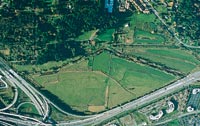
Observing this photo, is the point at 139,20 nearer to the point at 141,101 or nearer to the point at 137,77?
the point at 137,77

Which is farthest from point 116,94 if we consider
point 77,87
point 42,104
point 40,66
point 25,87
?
point 25,87

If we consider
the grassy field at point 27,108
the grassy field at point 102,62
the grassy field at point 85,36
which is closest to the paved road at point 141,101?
the grassy field at point 27,108

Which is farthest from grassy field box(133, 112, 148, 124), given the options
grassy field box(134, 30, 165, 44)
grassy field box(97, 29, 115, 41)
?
grassy field box(97, 29, 115, 41)

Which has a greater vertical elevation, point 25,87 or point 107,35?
point 107,35

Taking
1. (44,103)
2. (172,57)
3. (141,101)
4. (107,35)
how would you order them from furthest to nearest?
(172,57) → (141,101) → (107,35) → (44,103)

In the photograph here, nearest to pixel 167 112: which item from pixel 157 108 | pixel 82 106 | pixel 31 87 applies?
pixel 157 108

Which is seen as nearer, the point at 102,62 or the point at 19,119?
the point at 19,119
